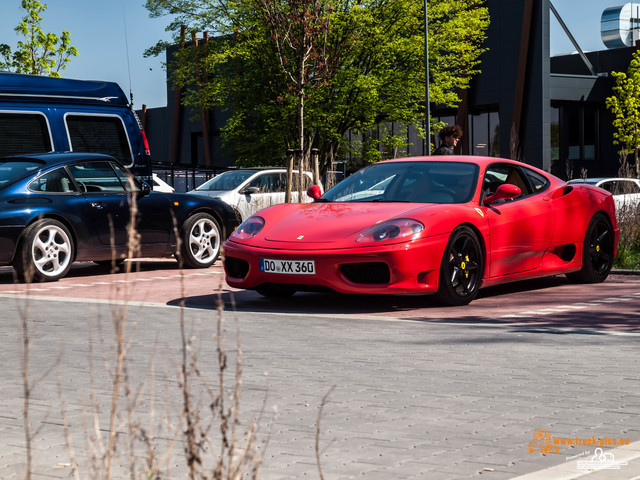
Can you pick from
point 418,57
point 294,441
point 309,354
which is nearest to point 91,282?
point 309,354

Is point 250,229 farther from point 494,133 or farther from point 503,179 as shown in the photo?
point 494,133

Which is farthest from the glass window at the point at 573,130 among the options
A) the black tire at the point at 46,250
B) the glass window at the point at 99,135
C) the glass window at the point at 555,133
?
the black tire at the point at 46,250

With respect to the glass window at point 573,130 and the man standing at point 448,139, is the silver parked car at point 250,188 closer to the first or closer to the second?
the man standing at point 448,139

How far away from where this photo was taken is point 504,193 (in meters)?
9.26

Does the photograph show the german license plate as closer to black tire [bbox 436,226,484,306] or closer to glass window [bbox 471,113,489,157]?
black tire [bbox 436,226,484,306]

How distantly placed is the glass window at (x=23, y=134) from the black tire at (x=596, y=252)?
24.2ft

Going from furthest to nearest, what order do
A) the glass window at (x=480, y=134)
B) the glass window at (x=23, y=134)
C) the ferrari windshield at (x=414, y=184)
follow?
the glass window at (x=480, y=134)
the glass window at (x=23, y=134)
the ferrari windshield at (x=414, y=184)

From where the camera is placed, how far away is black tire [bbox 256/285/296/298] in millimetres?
9344

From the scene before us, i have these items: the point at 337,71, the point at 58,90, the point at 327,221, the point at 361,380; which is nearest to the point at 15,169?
the point at 58,90

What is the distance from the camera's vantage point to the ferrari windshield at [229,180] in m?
21.4

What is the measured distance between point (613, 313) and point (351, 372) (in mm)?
3563

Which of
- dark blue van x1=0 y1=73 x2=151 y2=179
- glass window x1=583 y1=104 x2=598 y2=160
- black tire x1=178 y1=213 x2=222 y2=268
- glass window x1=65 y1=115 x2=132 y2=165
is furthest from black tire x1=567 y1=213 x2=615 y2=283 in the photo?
glass window x1=583 y1=104 x2=598 y2=160

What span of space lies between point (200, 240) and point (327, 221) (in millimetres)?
4505

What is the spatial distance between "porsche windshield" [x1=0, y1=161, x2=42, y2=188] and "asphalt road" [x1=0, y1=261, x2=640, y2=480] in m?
2.09
